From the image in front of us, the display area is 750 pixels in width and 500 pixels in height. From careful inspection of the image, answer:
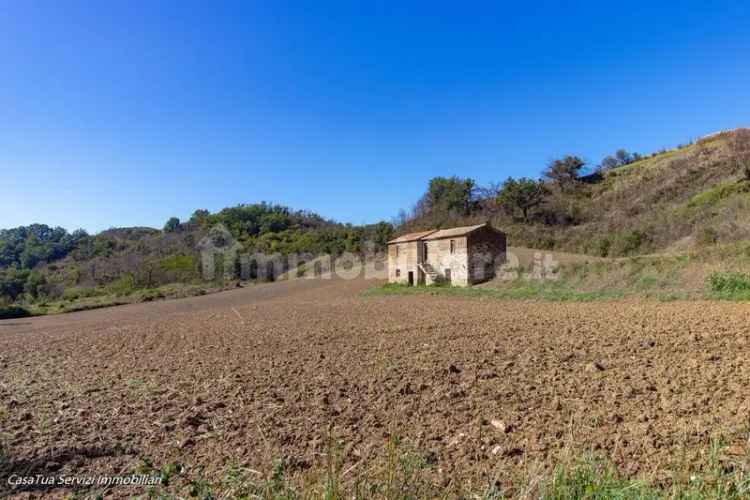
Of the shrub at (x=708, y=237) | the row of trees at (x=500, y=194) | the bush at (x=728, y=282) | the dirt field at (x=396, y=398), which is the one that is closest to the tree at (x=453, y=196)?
the row of trees at (x=500, y=194)

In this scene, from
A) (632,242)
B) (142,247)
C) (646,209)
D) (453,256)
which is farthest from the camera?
(142,247)

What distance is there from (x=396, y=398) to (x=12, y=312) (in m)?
29.8

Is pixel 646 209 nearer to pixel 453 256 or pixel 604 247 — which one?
pixel 604 247

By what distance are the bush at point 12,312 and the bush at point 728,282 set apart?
34795 mm

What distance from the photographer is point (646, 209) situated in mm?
A: 33281

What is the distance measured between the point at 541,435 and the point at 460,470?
3.65 ft

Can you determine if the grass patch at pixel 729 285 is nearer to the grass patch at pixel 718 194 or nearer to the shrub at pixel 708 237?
the shrub at pixel 708 237

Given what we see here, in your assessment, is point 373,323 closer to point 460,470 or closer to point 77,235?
point 460,470

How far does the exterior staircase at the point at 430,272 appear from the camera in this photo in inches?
987

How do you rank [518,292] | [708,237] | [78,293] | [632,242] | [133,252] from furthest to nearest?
[133,252]
[78,293]
[632,242]
[708,237]
[518,292]

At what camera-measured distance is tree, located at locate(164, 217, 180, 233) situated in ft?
239

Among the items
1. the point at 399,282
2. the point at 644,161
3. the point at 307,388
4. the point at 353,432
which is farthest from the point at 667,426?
the point at 644,161

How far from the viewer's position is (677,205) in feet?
100

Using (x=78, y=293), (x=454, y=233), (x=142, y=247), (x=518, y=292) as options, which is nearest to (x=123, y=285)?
(x=78, y=293)
